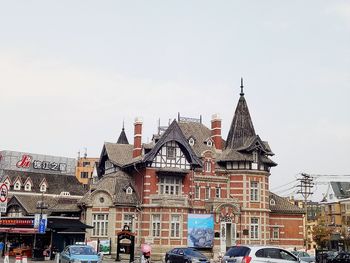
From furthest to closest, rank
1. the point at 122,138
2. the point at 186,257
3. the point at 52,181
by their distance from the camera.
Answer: the point at 52,181
the point at 122,138
the point at 186,257

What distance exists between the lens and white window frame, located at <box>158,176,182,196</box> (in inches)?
2080

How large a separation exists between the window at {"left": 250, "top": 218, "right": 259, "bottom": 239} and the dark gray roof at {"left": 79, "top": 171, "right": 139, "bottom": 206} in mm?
12375

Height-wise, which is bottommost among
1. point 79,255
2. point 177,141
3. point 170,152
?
point 79,255

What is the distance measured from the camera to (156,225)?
5134 centimetres

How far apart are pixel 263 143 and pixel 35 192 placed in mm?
31378

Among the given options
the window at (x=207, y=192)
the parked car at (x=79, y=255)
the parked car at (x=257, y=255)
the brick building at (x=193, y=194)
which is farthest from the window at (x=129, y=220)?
the parked car at (x=257, y=255)

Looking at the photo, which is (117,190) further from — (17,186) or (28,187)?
(17,186)

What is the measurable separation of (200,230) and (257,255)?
30198 mm

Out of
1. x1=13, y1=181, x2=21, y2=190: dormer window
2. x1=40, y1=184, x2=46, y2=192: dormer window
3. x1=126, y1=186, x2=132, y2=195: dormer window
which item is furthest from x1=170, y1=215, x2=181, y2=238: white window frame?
x1=13, y1=181, x2=21, y2=190: dormer window

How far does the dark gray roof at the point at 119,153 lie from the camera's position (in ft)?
188

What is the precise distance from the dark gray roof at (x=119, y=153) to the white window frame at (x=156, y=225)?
7.94m

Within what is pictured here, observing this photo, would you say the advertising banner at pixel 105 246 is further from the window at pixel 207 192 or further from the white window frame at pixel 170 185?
the window at pixel 207 192

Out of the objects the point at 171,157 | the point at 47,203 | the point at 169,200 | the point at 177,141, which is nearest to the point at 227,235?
the point at 169,200

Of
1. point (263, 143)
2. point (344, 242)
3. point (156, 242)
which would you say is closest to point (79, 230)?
point (156, 242)
